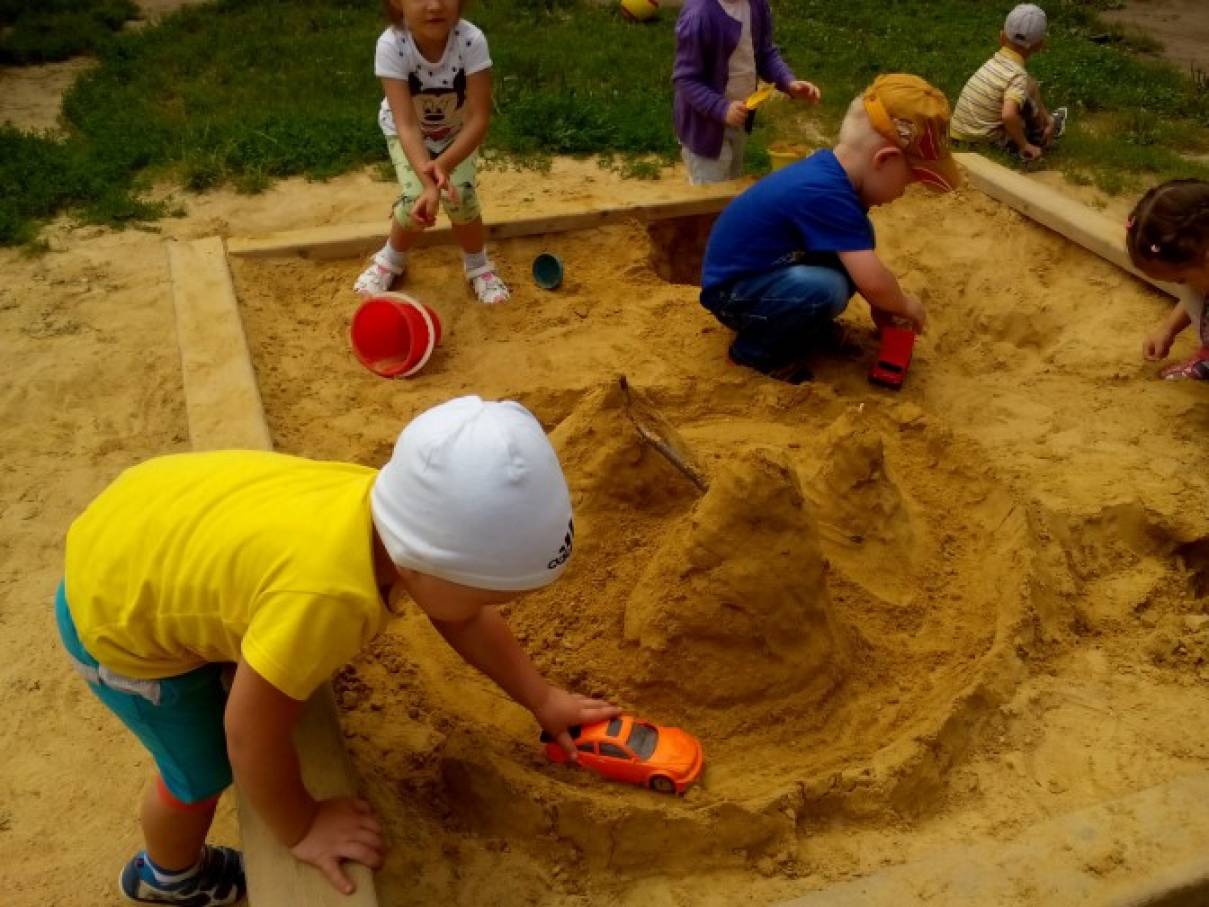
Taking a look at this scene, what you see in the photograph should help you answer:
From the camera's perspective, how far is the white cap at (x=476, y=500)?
1.57 metres

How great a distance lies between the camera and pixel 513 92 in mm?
6246

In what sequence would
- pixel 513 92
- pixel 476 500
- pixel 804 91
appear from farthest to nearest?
1. pixel 513 92
2. pixel 804 91
3. pixel 476 500

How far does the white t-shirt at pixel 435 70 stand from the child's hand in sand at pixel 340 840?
8.59ft

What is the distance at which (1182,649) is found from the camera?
2596 millimetres

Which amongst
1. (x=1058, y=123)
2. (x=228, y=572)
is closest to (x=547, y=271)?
(x=228, y=572)

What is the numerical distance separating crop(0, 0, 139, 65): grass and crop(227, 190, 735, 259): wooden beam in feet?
12.9

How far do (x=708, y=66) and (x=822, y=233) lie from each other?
1.43 m

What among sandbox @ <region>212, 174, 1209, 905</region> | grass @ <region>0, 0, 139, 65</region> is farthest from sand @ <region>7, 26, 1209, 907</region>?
grass @ <region>0, 0, 139, 65</region>

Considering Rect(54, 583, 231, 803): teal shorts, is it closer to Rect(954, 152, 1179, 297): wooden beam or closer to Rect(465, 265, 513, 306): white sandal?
Rect(465, 265, 513, 306): white sandal

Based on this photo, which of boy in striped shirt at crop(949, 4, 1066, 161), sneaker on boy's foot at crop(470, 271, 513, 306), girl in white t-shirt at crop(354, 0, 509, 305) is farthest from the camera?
boy in striped shirt at crop(949, 4, 1066, 161)

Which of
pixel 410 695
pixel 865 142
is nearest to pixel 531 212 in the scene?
pixel 865 142

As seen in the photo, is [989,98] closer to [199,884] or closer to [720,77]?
[720,77]

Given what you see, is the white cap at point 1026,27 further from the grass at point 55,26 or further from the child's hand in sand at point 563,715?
the grass at point 55,26

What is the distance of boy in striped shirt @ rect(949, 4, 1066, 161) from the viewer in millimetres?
5559
